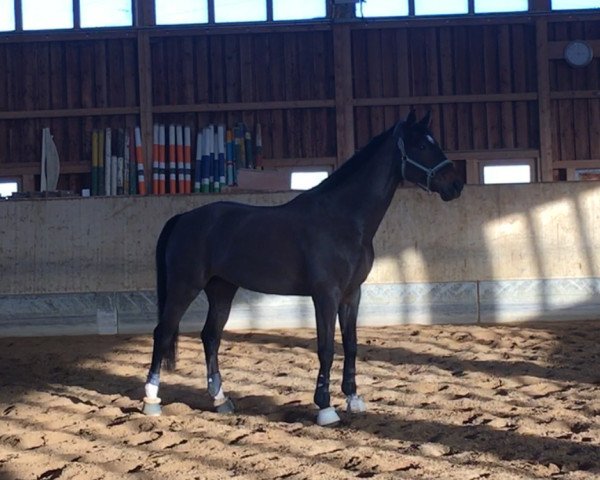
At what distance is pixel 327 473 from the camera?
3.39m

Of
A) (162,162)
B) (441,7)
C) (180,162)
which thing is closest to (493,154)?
(441,7)

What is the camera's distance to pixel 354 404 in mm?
4625

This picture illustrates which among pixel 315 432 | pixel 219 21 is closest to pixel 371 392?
pixel 315 432

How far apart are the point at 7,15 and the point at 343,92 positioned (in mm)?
5511

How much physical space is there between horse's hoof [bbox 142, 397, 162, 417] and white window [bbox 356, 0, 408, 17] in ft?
32.6

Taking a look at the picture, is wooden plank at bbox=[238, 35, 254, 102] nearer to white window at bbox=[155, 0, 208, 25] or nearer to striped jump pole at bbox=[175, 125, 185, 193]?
white window at bbox=[155, 0, 208, 25]

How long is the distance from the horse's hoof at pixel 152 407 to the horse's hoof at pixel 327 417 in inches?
36.9

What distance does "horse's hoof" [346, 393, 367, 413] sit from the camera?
4.62m

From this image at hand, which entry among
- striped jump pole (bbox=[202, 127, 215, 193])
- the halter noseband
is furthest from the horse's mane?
striped jump pole (bbox=[202, 127, 215, 193])

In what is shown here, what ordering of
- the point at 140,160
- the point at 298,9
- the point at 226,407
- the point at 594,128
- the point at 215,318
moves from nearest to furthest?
1. the point at 226,407
2. the point at 215,318
3. the point at 140,160
4. the point at 594,128
5. the point at 298,9

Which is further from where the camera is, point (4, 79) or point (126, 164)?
point (4, 79)

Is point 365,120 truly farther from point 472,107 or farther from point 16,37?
point 16,37

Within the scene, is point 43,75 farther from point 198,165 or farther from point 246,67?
point 246,67

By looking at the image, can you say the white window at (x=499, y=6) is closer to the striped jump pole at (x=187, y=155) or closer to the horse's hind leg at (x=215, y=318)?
the striped jump pole at (x=187, y=155)
